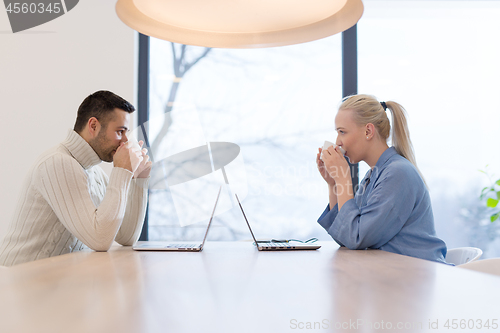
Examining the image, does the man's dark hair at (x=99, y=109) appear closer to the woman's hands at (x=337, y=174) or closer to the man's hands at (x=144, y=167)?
the man's hands at (x=144, y=167)

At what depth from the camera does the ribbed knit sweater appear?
126 centimetres

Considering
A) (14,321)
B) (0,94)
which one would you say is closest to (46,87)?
(0,94)

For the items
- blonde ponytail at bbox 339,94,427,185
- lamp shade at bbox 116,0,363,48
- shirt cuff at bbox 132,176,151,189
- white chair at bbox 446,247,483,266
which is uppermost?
lamp shade at bbox 116,0,363,48

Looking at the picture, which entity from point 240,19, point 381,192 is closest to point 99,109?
point 240,19

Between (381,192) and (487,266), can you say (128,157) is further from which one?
(487,266)

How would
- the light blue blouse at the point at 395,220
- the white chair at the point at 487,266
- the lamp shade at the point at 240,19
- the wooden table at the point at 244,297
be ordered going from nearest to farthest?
the wooden table at the point at 244,297
the lamp shade at the point at 240,19
the white chair at the point at 487,266
the light blue blouse at the point at 395,220

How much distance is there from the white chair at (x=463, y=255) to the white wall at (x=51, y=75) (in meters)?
2.09

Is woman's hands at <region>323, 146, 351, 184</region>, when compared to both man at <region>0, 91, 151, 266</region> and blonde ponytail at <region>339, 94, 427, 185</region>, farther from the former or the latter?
man at <region>0, 91, 151, 266</region>

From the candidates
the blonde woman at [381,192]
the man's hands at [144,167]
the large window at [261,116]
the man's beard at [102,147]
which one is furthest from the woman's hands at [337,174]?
the large window at [261,116]

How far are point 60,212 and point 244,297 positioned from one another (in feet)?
3.08

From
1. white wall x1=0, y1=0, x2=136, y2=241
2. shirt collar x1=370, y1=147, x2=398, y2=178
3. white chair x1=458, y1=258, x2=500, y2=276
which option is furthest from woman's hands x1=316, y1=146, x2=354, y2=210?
white wall x1=0, y1=0, x2=136, y2=241

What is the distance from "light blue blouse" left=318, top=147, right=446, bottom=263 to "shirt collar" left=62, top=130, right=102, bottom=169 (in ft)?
3.19

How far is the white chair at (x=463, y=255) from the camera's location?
55.6 inches

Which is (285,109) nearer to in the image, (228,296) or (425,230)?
(425,230)
